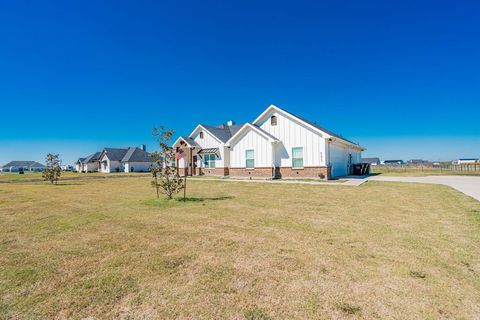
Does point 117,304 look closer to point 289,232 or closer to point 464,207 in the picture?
point 289,232

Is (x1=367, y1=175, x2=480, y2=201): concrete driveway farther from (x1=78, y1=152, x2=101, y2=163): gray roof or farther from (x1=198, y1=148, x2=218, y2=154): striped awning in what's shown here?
(x1=78, y1=152, x2=101, y2=163): gray roof

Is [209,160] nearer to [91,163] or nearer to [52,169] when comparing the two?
[52,169]

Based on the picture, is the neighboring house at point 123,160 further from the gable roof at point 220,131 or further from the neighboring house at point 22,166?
the neighboring house at point 22,166

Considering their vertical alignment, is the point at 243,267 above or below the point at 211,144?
below

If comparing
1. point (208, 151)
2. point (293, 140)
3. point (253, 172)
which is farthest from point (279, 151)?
Answer: point (208, 151)

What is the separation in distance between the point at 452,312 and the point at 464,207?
7.78 meters

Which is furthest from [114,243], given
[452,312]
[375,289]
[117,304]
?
[452,312]

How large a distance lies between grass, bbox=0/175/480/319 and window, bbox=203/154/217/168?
20211 millimetres

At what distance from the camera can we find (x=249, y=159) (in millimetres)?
23344

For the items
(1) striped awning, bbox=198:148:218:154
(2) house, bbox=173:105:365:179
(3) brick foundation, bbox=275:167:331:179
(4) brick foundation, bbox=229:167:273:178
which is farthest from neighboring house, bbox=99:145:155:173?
(3) brick foundation, bbox=275:167:331:179

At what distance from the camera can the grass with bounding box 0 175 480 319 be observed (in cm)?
288

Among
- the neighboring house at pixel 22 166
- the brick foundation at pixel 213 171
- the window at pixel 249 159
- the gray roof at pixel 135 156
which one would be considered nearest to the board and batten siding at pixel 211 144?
the brick foundation at pixel 213 171

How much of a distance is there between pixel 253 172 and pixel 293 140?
476cm

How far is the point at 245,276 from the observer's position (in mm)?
3625
